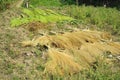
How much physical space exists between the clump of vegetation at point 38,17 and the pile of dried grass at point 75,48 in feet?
4.40

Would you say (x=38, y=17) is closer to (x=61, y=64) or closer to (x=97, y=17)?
(x=97, y=17)

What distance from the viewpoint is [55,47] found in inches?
302

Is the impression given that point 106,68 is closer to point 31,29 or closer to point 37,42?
point 37,42

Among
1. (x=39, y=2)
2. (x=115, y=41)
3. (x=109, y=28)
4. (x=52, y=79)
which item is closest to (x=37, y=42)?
(x=52, y=79)

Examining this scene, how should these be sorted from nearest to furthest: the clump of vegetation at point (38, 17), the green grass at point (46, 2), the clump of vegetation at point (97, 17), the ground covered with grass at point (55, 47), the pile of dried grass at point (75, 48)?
the ground covered with grass at point (55, 47), the pile of dried grass at point (75, 48), the clump of vegetation at point (38, 17), the clump of vegetation at point (97, 17), the green grass at point (46, 2)

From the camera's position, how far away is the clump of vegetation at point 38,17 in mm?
9133

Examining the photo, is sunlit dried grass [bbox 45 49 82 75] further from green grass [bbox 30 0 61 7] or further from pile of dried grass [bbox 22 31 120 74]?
green grass [bbox 30 0 61 7]

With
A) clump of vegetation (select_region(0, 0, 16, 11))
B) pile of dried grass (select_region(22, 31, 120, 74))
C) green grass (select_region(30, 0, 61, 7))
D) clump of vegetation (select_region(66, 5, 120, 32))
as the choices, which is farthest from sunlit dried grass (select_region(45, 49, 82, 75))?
green grass (select_region(30, 0, 61, 7))

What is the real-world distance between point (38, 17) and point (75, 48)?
234cm

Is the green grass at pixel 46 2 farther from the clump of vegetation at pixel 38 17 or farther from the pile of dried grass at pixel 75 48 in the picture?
the pile of dried grass at pixel 75 48

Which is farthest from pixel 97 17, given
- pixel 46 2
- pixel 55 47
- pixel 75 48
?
pixel 46 2

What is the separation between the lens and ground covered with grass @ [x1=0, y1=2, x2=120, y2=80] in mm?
6512

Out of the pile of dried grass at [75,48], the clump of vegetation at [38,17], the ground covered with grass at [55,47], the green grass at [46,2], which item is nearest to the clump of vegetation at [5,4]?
the ground covered with grass at [55,47]

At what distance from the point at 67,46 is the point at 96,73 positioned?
139 centimetres
